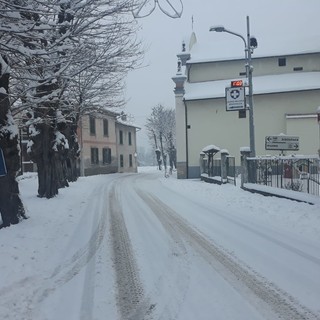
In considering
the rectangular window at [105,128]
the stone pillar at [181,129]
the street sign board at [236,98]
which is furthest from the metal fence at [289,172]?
the rectangular window at [105,128]

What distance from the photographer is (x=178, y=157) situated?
102 ft

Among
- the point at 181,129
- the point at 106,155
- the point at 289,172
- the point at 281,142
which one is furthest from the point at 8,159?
the point at 106,155

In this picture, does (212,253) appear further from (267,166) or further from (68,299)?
(267,166)

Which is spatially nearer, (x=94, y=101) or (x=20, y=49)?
(x=20, y=49)

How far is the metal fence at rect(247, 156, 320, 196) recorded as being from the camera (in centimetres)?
1104

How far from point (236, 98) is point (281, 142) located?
2947mm

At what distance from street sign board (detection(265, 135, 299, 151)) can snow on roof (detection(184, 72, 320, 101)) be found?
43.3 ft

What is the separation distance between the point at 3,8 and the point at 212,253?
625 centimetres

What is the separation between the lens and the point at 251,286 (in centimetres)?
512

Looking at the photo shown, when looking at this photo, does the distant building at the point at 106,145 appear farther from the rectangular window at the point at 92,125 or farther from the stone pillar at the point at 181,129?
the stone pillar at the point at 181,129

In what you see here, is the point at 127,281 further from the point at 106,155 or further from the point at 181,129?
the point at 106,155

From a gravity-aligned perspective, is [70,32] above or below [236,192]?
above

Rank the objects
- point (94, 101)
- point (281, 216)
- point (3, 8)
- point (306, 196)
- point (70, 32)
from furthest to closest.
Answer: point (94, 101) < point (306, 196) < point (281, 216) < point (70, 32) < point (3, 8)

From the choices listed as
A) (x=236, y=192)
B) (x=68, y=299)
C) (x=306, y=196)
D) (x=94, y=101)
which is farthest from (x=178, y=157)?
(x=68, y=299)
